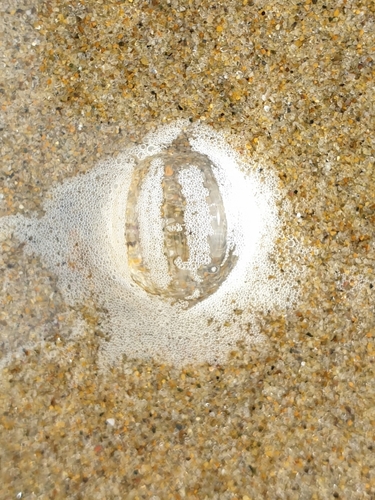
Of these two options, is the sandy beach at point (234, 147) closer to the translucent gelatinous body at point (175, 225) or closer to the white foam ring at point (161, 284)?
the white foam ring at point (161, 284)

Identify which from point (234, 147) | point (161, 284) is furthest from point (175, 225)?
point (234, 147)

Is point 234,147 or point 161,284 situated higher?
point 234,147

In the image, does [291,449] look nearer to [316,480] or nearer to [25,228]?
[316,480]

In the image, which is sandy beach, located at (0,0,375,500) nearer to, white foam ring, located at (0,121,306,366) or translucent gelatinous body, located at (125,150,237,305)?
white foam ring, located at (0,121,306,366)

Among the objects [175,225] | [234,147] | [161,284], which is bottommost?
[161,284]

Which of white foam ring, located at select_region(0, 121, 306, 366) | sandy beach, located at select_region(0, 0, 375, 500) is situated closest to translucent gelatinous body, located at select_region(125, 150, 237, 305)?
white foam ring, located at select_region(0, 121, 306, 366)

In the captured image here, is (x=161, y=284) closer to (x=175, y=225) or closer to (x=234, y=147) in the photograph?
(x=175, y=225)

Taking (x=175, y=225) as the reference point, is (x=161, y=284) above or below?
below
